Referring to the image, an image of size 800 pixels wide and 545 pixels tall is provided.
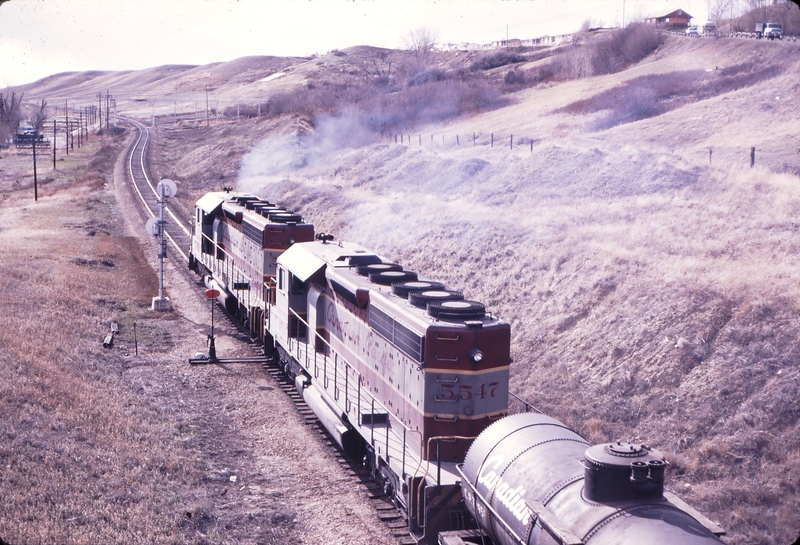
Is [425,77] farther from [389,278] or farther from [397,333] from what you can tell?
[397,333]

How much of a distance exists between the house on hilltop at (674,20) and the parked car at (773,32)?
27.5m

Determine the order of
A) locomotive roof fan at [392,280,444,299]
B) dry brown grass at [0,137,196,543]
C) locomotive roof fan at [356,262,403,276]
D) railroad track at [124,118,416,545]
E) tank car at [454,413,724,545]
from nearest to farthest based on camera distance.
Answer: tank car at [454,413,724,545], dry brown grass at [0,137,196,543], railroad track at [124,118,416,545], locomotive roof fan at [392,280,444,299], locomotive roof fan at [356,262,403,276]

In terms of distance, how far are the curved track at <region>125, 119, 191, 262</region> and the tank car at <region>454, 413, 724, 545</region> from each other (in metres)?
25.8

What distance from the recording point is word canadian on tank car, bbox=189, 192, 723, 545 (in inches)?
333

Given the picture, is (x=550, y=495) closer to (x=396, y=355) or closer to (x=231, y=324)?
(x=396, y=355)

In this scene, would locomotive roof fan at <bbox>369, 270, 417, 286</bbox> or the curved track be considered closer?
locomotive roof fan at <bbox>369, 270, 417, 286</bbox>

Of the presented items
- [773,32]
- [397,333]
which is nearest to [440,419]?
[397,333]

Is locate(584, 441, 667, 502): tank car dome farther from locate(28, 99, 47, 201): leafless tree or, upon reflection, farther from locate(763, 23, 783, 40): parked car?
locate(763, 23, 783, 40): parked car

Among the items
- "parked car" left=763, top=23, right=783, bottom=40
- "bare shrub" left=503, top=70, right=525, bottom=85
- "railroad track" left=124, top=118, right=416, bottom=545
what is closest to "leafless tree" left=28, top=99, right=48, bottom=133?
"bare shrub" left=503, top=70, right=525, bottom=85

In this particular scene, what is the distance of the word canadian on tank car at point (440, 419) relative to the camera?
847 centimetres

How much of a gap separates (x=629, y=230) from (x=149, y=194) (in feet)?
154

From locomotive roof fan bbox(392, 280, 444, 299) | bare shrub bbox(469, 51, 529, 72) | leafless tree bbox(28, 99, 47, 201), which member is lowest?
locomotive roof fan bbox(392, 280, 444, 299)

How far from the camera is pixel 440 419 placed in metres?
13.8

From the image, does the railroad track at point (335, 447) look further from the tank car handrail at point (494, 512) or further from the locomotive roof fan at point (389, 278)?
the locomotive roof fan at point (389, 278)
